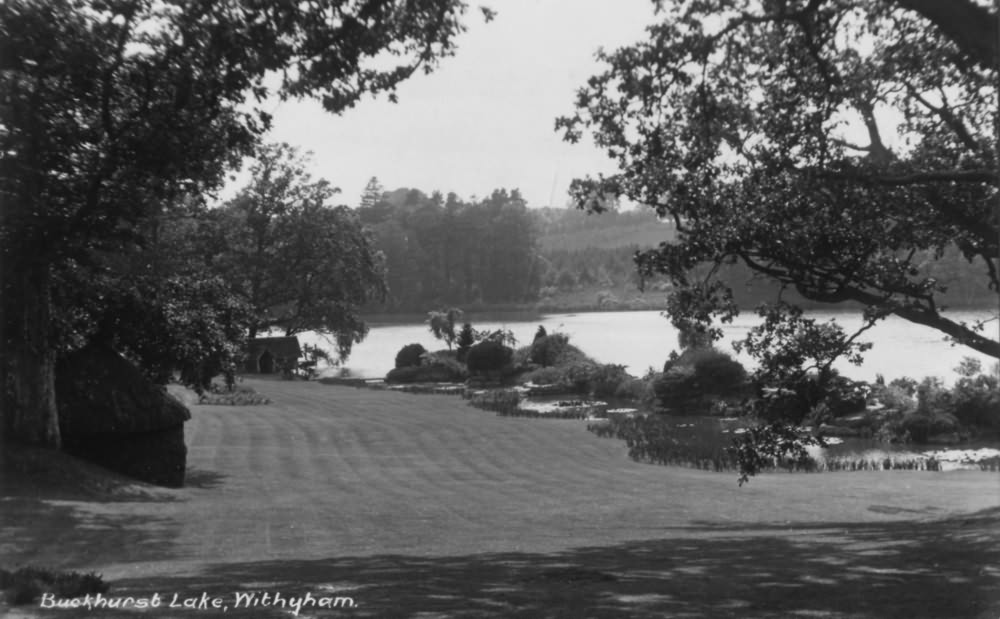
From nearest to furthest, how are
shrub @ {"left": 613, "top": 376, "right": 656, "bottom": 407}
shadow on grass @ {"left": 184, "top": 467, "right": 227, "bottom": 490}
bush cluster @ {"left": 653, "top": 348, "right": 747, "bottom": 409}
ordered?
shadow on grass @ {"left": 184, "top": 467, "right": 227, "bottom": 490} → bush cluster @ {"left": 653, "top": 348, "right": 747, "bottom": 409} → shrub @ {"left": 613, "top": 376, "right": 656, "bottom": 407}

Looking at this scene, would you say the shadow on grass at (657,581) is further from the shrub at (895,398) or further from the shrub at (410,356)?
the shrub at (410,356)

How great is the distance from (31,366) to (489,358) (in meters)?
37.2

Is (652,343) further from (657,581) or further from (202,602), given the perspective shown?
(202,602)

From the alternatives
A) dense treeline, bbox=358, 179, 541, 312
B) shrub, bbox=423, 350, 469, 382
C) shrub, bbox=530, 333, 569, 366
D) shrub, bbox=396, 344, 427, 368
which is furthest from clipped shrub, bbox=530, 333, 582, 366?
dense treeline, bbox=358, 179, 541, 312

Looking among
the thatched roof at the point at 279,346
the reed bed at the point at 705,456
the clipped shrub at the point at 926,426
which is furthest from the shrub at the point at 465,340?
the clipped shrub at the point at 926,426

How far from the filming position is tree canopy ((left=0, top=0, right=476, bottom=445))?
34.7 ft

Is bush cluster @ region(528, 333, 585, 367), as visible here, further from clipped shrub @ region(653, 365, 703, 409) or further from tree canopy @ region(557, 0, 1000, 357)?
tree canopy @ region(557, 0, 1000, 357)

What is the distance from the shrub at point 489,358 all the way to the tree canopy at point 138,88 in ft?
125

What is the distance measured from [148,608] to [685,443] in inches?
920

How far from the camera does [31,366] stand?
16.0 m

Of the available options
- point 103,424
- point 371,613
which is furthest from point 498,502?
point 371,613

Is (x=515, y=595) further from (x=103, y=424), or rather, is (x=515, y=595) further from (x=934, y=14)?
(x=103, y=424)

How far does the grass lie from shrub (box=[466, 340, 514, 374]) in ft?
80.9

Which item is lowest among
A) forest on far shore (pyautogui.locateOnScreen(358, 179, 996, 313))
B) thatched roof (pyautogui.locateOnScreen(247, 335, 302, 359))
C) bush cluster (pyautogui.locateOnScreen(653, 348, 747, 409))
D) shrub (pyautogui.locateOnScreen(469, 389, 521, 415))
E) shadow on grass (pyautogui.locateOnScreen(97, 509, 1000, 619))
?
shadow on grass (pyautogui.locateOnScreen(97, 509, 1000, 619))
